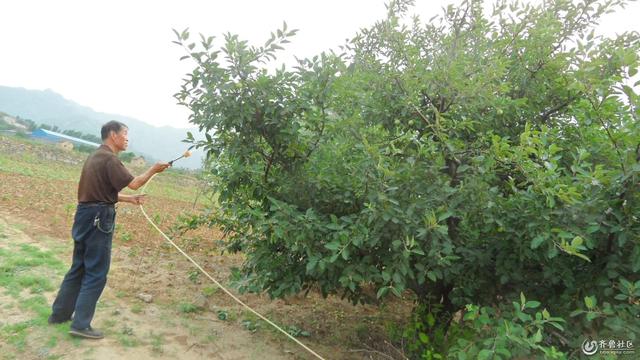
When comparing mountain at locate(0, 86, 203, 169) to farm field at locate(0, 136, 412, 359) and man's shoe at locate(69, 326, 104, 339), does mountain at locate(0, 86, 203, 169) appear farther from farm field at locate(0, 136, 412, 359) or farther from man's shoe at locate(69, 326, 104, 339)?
man's shoe at locate(69, 326, 104, 339)

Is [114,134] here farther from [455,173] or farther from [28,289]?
[455,173]

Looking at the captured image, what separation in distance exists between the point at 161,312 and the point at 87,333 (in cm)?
85

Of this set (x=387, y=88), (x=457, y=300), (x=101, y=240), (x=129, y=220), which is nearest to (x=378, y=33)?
(x=387, y=88)

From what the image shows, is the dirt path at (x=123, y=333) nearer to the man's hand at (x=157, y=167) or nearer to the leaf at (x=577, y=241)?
the man's hand at (x=157, y=167)

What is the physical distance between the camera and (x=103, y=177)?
343cm

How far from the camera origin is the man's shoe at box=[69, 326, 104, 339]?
3.35m

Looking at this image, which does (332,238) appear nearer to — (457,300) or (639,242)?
(457,300)

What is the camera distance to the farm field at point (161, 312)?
136 inches

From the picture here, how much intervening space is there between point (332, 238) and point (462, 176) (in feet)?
3.34

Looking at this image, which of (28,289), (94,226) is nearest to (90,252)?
(94,226)

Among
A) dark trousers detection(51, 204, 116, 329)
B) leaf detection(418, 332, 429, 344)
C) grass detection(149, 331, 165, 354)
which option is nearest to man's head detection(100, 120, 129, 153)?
dark trousers detection(51, 204, 116, 329)

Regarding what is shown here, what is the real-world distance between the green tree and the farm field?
0.68 meters

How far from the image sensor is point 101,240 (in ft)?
11.2

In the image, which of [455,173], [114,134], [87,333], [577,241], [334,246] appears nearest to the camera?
[577,241]
